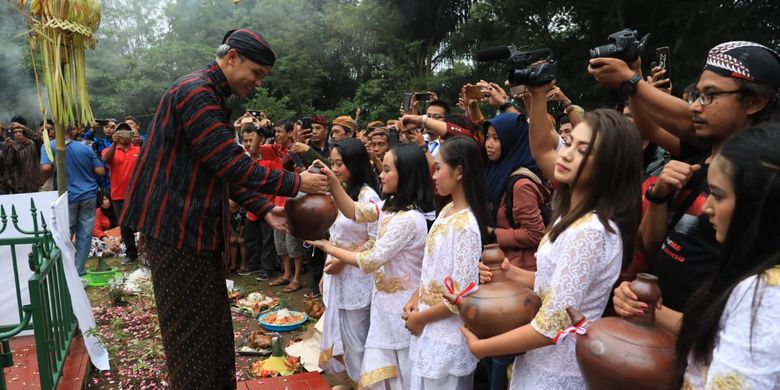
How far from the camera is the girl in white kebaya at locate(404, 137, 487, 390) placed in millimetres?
2455

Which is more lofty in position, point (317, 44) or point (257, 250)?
point (317, 44)

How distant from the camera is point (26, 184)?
9.84m

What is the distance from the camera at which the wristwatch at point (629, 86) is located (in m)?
2.07

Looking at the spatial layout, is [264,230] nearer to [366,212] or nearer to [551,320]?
[366,212]

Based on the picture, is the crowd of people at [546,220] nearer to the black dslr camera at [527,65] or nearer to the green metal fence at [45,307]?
the black dslr camera at [527,65]

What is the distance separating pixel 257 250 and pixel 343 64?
50.2 feet

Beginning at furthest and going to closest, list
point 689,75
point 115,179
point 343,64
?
point 343,64 < point 689,75 < point 115,179

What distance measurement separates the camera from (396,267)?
3068 mm

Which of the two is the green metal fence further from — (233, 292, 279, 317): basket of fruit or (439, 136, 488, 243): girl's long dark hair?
(439, 136, 488, 243): girl's long dark hair

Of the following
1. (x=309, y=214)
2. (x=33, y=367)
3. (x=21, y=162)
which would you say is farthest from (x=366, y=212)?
(x=21, y=162)

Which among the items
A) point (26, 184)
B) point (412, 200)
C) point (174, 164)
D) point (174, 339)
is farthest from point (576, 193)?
point (26, 184)

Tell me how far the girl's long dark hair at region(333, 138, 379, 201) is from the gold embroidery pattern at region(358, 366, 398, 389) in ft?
4.00

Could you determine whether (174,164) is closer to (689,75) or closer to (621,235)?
(621,235)

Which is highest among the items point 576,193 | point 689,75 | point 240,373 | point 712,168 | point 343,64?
point 343,64
